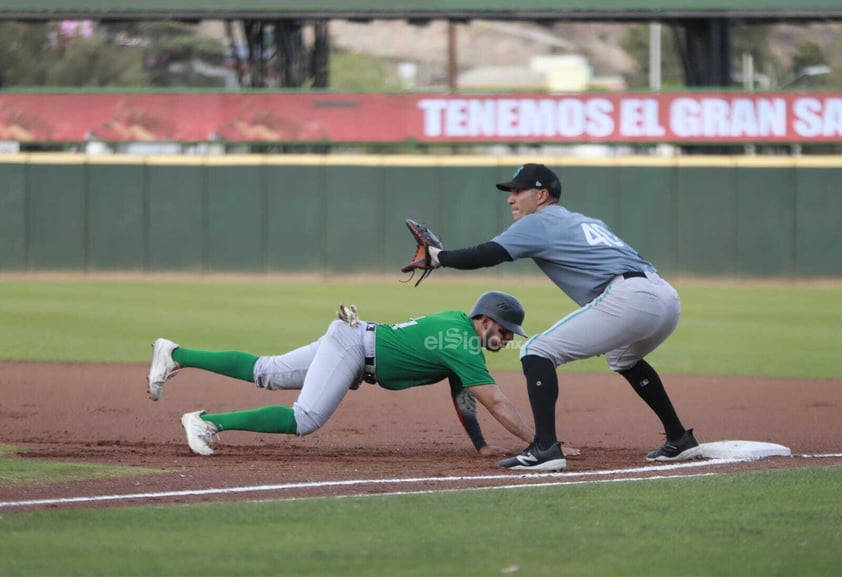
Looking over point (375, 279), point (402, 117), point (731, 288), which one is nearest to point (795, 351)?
point (731, 288)

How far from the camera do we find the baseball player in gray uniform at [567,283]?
6191 mm

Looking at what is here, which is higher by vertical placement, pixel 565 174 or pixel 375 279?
pixel 565 174

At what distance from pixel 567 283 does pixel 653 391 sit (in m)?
0.81

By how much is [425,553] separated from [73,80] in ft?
152

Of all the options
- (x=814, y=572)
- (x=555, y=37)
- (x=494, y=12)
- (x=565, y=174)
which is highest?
(x=555, y=37)

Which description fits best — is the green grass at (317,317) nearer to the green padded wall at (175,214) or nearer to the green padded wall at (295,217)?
the green padded wall at (295,217)

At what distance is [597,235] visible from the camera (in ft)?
20.9

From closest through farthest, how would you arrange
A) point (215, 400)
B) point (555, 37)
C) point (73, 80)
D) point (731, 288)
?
point (215, 400) < point (731, 288) < point (73, 80) < point (555, 37)

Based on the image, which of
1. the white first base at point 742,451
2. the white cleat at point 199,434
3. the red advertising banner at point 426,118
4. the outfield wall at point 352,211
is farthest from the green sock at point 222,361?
the red advertising banner at point 426,118

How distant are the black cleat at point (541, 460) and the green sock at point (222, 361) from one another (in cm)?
151

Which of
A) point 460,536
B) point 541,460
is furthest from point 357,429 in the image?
point 460,536

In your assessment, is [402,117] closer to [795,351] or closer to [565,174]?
[565,174]

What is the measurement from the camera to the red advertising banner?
912 inches

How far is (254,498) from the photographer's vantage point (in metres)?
5.32
